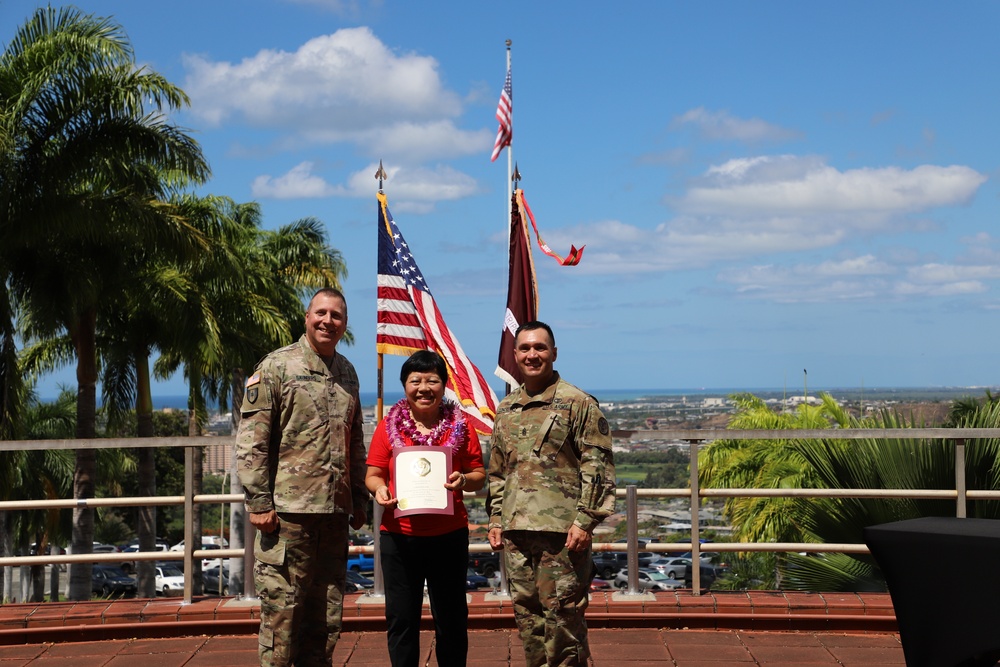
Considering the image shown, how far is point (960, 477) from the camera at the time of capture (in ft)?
20.1

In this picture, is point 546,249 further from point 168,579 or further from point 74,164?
point 168,579

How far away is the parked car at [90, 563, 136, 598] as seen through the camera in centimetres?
4678

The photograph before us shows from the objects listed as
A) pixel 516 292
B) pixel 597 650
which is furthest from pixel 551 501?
pixel 516 292

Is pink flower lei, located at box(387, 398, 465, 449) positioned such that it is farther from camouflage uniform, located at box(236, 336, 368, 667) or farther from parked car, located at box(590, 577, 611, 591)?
parked car, located at box(590, 577, 611, 591)

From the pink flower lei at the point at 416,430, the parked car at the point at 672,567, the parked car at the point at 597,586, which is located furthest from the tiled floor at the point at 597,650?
Answer: the parked car at the point at 672,567

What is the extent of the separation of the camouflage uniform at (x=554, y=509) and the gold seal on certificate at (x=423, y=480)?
0.27 meters

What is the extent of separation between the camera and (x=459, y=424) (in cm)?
456

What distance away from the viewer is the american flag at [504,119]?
9859 millimetres

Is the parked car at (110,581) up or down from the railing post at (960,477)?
down

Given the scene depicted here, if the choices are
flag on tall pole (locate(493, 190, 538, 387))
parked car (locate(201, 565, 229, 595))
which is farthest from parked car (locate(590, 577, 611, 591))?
parked car (locate(201, 565, 229, 595))

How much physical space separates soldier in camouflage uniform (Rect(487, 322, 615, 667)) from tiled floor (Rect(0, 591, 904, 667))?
4.74 feet

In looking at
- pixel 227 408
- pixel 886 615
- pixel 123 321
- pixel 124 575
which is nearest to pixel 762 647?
pixel 886 615

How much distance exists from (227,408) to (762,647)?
107 feet

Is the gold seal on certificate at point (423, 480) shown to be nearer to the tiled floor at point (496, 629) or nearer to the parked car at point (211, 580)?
the tiled floor at point (496, 629)
